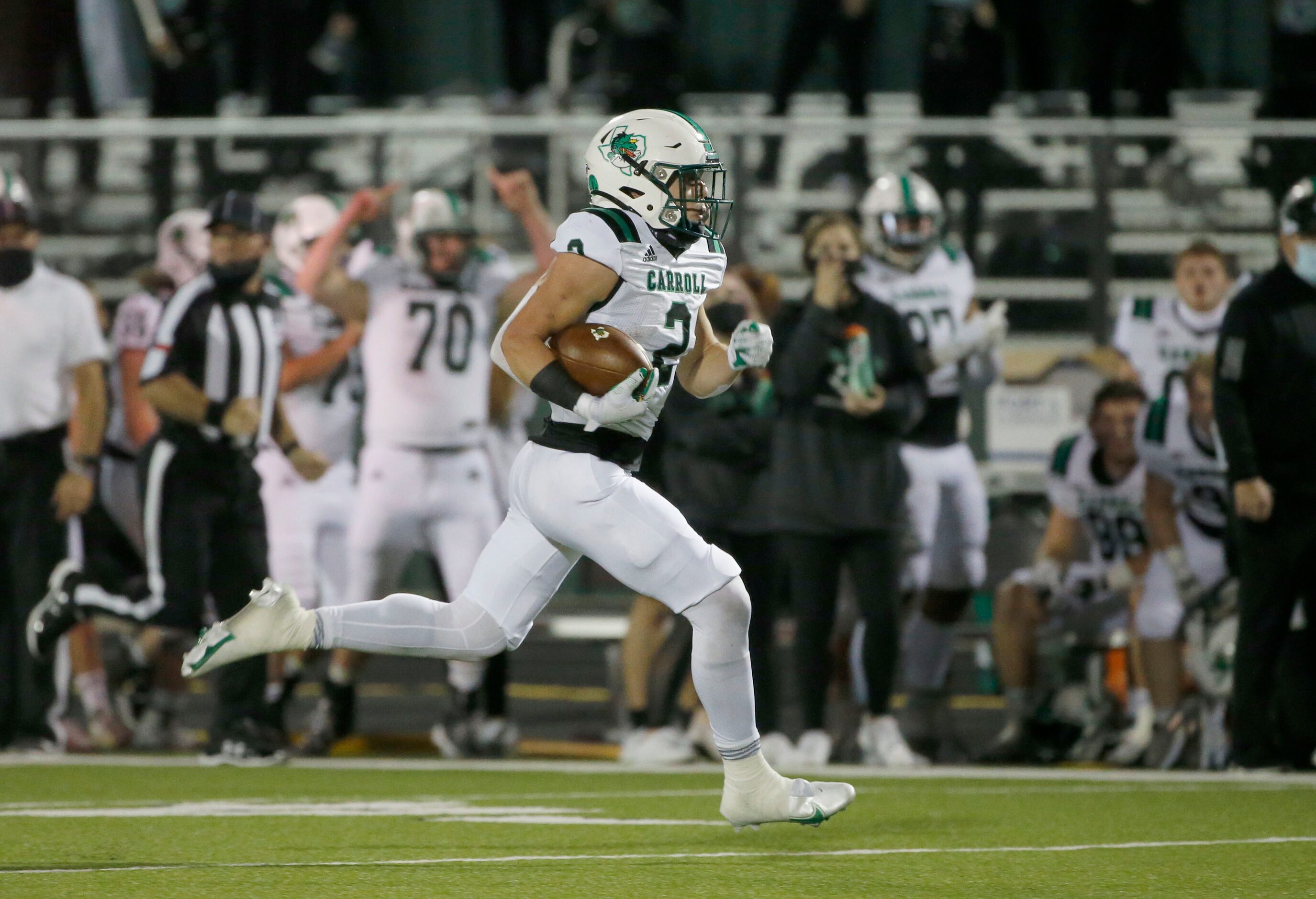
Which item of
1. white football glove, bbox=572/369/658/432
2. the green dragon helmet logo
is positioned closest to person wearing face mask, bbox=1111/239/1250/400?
the green dragon helmet logo

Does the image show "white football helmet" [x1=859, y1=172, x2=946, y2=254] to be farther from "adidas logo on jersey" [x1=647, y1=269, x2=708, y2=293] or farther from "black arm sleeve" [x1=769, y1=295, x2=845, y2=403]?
"adidas logo on jersey" [x1=647, y1=269, x2=708, y2=293]

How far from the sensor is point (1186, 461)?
8.37 metres

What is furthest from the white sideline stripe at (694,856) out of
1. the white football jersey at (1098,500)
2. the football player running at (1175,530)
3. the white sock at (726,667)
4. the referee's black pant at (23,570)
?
the referee's black pant at (23,570)

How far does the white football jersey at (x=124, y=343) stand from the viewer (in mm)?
9297

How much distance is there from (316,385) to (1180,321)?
368cm

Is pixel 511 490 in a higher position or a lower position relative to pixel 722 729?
higher

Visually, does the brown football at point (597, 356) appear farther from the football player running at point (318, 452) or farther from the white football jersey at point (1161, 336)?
the white football jersey at point (1161, 336)

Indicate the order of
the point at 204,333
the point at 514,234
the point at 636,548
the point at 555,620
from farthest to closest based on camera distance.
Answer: the point at 514,234 < the point at 555,620 < the point at 204,333 < the point at 636,548

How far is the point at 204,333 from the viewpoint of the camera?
7.79 meters

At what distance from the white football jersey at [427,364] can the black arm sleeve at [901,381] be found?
1.64m

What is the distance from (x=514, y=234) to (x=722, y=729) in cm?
643

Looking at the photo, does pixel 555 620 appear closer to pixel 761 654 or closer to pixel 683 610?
pixel 761 654

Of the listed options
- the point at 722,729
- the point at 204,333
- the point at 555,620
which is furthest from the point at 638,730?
the point at 722,729

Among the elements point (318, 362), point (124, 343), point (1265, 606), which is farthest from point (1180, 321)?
point (124, 343)
